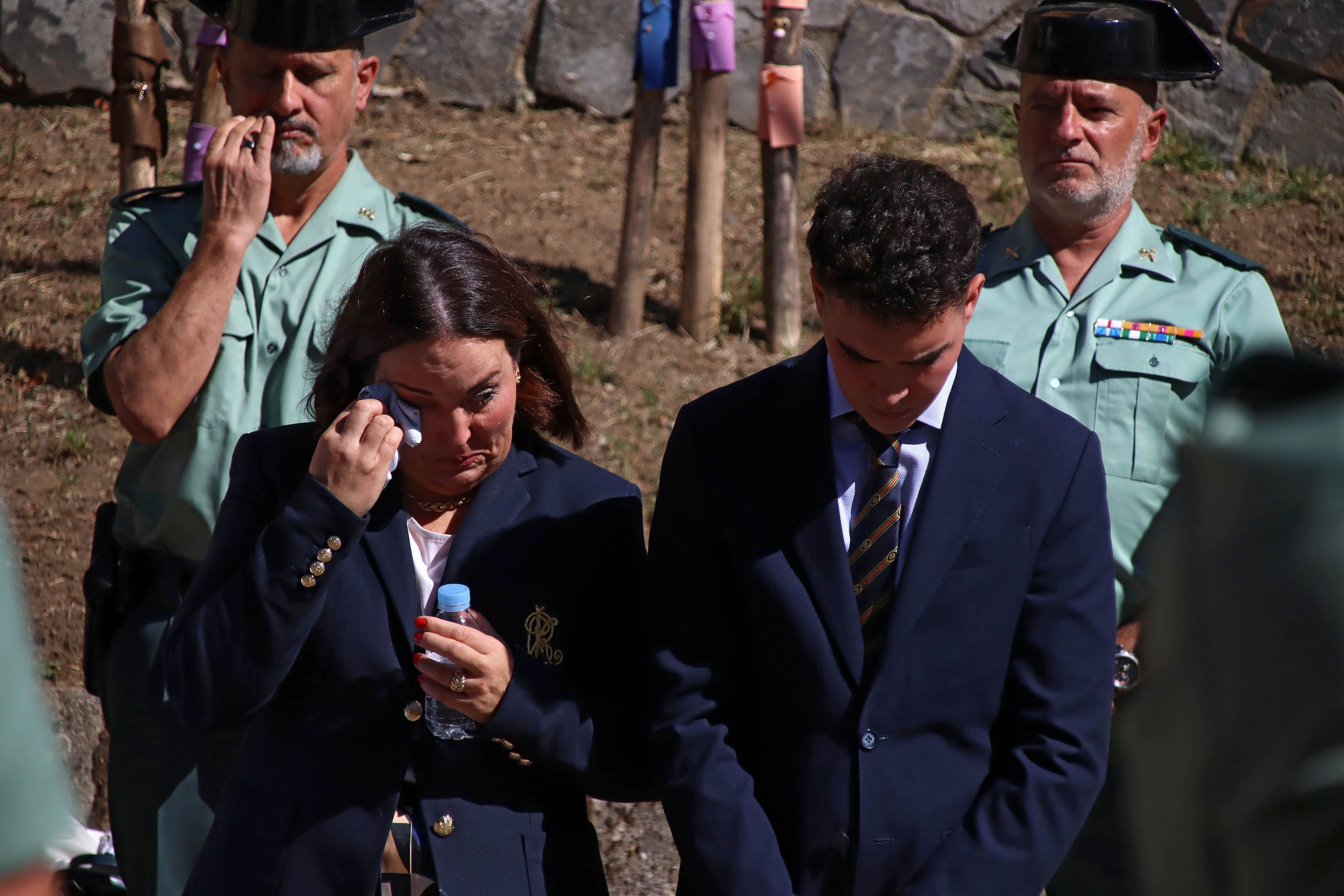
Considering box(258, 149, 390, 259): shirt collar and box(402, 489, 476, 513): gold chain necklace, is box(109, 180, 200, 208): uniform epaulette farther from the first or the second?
box(402, 489, 476, 513): gold chain necklace

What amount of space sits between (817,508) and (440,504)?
706 mm

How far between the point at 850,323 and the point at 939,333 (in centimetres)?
14

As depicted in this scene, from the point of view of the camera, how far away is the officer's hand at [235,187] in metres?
2.80

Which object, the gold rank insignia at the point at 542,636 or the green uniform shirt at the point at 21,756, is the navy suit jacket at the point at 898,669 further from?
the green uniform shirt at the point at 21,756

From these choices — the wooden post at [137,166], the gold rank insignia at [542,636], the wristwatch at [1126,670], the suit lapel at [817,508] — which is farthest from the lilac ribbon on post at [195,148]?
the wristwatch at [1126,670]

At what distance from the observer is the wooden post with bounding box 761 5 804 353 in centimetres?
488

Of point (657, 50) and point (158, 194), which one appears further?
point (657, 50)

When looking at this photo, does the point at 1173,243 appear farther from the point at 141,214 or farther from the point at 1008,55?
the point at 141,214

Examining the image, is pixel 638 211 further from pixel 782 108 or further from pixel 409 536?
pixel 409 536

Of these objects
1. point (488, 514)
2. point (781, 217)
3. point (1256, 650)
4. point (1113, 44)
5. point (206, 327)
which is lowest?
point (781, 217)

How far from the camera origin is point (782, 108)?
4984 millimetres

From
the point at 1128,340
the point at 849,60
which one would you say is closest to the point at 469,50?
the point at 849,60

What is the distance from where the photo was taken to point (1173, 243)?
9.84 feet

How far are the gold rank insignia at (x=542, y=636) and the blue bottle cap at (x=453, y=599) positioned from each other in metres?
0.15
